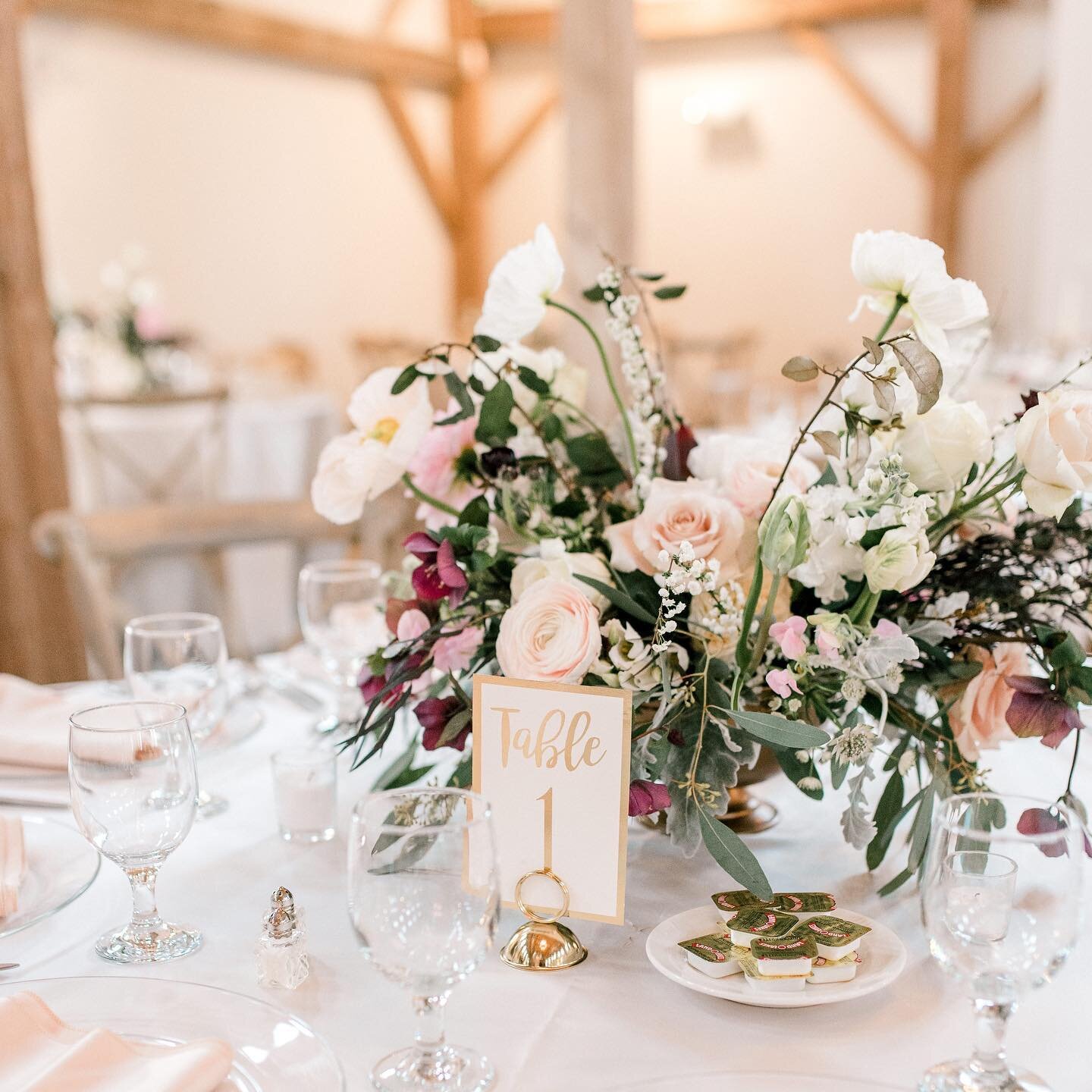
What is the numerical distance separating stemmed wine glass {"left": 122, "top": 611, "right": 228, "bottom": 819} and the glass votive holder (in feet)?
0.38

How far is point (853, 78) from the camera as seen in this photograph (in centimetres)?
804

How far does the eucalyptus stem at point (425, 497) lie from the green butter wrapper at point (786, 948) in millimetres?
442

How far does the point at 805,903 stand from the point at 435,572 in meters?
0.37

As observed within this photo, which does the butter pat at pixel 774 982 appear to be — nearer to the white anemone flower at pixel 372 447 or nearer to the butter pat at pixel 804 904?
the butter pat at pixel 804 904

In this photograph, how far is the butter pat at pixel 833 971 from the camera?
2.58ft

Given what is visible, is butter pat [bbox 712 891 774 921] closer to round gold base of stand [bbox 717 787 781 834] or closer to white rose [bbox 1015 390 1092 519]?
round gold base of stand [bbox 717 787 781 834]

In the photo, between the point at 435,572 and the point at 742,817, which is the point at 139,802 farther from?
the point at 742,817

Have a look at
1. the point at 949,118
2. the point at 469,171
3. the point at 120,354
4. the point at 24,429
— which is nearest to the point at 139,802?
the point at 24,429

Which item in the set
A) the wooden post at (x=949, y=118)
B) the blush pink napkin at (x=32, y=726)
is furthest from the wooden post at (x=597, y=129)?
the wooden post at (x=949, y=118)

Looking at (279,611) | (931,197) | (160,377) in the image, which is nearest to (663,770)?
(279,611)

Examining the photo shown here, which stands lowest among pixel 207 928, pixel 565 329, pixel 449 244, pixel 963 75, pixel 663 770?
pixel 207 928

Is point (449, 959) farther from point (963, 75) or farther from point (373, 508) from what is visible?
point (963, 75)

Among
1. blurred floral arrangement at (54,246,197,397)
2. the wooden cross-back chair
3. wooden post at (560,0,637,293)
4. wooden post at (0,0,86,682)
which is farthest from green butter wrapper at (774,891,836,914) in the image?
blurred floral arrangement at (54,246,197,397)

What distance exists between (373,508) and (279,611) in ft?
6.50
